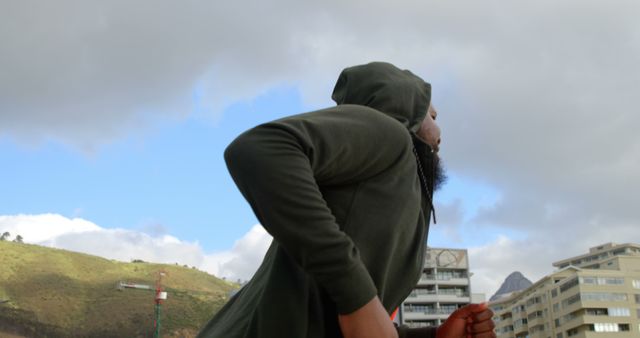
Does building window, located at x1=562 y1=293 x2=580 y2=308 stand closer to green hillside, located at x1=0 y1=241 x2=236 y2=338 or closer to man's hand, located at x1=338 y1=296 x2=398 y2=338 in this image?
green hillside, located at x1=0 y1=241 x2=236 y2=338

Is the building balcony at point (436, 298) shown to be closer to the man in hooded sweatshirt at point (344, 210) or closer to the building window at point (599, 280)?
the building window at point (599, 280)

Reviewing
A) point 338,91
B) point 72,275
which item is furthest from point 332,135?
point 72,275

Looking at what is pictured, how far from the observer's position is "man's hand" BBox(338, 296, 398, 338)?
1316 mm

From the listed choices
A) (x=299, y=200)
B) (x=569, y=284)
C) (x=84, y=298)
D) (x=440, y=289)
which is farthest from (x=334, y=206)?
(x=84, y=298)

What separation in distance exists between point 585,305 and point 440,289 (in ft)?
74.8

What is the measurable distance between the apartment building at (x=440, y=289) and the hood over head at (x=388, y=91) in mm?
100051

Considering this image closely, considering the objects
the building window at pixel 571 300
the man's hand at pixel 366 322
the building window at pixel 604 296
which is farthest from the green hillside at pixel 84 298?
the man's hand at pixel 366 322

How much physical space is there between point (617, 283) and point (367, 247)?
356ft

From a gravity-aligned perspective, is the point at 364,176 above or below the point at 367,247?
above

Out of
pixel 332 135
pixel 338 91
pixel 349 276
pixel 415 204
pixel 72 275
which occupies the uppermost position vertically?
pixel 72 275

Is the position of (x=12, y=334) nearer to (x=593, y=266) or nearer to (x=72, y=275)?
(x=72, y=275)

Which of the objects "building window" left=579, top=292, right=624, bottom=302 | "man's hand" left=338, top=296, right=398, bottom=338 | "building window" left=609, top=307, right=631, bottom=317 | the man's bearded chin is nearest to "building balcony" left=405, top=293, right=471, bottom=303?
"building window" left=579, top=292, right=624, bottom=302

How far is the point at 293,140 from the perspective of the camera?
131 centimetres

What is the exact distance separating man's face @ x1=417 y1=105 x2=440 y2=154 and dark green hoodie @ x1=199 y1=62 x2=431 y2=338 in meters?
0.07
